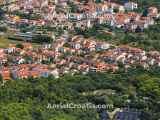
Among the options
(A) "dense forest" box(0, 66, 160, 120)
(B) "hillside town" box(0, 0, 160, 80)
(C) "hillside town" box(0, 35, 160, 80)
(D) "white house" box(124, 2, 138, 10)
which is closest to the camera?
(A) "dense forest" box(0, 66, 160, 120)

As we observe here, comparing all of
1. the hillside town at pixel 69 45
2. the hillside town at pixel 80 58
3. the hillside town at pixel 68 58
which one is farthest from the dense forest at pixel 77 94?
the hillside town at pixel 69 45

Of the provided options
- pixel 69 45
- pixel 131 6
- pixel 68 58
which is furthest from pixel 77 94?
pixel 131 6

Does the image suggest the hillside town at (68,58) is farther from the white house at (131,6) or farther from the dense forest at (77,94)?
the white house at (131,6)

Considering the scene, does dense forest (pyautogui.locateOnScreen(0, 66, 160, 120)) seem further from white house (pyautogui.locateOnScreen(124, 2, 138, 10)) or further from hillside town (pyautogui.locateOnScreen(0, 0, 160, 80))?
white house (pyautogui.locateOnScreen(124, 2, 138, 10))

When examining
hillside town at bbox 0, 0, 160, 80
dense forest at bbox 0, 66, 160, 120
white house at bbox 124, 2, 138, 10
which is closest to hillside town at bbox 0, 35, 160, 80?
hillside town at bbox 0, 0, 160, 80

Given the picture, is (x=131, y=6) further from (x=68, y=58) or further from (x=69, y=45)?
(x=68, y=58)
